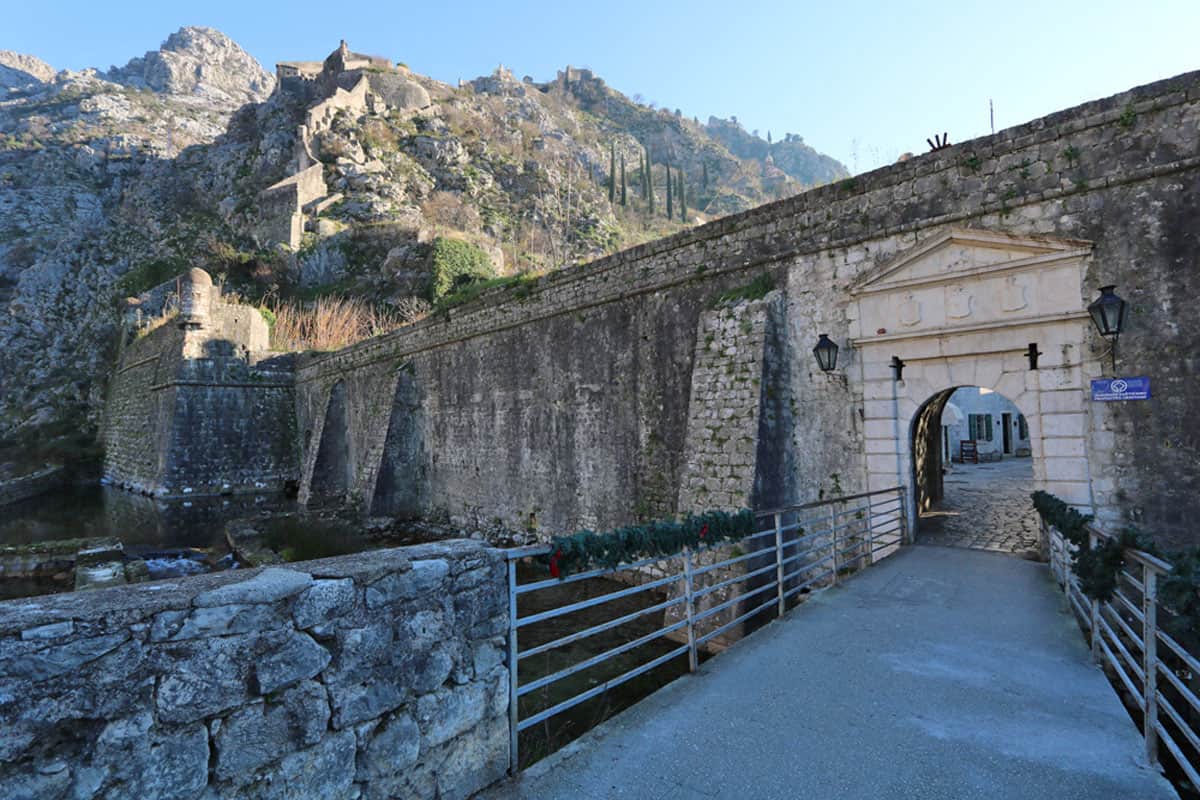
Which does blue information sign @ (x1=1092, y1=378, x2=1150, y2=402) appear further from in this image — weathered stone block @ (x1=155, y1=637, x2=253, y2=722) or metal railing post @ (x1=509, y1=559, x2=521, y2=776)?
weathered stone block @ (x1=155, y1=637, x2=253, y2=722)

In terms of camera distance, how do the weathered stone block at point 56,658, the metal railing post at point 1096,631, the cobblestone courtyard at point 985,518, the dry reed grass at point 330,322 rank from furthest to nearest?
the dry reed grass at point 330,322, the cobblestone courtyard at point 985,518, the metal railing post at point 1096,631, the weathered stone block at point 56,658

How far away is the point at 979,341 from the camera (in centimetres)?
675

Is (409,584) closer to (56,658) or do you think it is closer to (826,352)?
(56,658)

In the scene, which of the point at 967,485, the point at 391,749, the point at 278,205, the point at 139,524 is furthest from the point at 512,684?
the point at 278,205

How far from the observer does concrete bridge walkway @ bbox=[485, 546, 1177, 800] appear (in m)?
2.72

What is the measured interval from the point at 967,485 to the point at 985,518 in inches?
219

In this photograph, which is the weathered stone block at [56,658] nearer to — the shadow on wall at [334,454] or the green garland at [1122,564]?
the green garland at [1122,564]

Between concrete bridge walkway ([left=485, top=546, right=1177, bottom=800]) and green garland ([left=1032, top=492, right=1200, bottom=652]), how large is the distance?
617 millimetres

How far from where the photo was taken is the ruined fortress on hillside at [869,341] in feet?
18.8

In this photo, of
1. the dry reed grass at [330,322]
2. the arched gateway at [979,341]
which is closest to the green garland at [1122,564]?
the arched gateway at [979,341]

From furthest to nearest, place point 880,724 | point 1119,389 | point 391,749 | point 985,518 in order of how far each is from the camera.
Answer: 1. point 985,518
2. point 1119,389
3. point 880,724
4. point 391,749

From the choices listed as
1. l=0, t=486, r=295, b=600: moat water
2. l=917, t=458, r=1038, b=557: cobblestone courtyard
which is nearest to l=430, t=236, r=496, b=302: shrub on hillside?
l=0, t=486, r=295, b=600: moat water

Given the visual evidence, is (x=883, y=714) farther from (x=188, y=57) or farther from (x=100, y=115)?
(x=188, y=57)

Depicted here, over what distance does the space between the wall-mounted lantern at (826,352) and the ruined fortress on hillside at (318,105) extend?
32847mm
